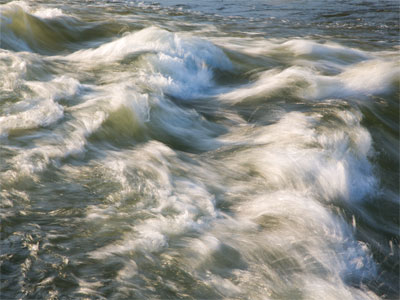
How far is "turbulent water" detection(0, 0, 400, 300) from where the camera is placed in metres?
2.72

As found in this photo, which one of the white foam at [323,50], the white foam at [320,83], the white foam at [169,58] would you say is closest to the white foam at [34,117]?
the white foam at [169,58]

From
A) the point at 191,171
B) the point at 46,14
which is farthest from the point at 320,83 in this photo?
the point at 46,14

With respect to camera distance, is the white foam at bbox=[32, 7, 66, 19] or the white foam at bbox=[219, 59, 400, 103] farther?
the white foam at bbox=[32, 7, 66, 19]

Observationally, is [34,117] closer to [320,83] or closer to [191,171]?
[191,171]

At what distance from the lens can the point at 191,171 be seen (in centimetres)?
394

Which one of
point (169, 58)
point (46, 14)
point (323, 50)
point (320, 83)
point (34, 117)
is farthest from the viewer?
point (46, 14)

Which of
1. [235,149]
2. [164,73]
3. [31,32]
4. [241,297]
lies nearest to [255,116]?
[235,149]

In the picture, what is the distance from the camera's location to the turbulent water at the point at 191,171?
272cm

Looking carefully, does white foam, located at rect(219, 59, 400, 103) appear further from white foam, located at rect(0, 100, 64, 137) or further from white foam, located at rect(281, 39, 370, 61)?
white foam, located at rect(0, 100, 64, 137)

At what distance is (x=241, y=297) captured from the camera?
259 centimetres

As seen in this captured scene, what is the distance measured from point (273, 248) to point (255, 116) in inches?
103

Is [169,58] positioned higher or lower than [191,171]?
higher

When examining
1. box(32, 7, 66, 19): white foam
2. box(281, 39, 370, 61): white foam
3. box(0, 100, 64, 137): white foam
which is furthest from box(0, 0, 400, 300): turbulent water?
box(32, 7, 66, 19): white foam

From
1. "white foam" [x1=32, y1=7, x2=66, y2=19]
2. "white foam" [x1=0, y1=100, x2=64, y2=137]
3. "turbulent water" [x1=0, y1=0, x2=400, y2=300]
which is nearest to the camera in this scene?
"turbulent water" [x1=0, y1=0, x2=400, y2=300]
